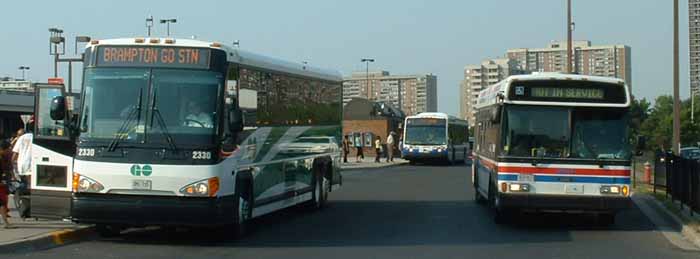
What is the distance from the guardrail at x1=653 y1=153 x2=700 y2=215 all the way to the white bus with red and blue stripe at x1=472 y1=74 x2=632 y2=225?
2714 mm

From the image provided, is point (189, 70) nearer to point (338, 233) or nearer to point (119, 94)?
point (119, 94)

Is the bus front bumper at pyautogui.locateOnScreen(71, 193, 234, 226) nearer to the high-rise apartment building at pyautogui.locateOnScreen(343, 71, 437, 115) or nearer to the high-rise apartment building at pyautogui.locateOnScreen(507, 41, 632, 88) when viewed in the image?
the high-rise apartment building at pyautogui.locateOnScreen(507, 41, 632, 88)

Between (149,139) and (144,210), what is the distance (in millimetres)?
Result: 979

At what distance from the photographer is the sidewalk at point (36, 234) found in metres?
11.7

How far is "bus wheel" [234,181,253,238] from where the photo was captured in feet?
42.4

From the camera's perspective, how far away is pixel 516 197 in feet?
49.2

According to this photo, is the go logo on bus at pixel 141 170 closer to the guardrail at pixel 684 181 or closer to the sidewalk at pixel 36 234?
the sidewalk at pixel 36 234

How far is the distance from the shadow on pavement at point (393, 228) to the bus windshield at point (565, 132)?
143 cm

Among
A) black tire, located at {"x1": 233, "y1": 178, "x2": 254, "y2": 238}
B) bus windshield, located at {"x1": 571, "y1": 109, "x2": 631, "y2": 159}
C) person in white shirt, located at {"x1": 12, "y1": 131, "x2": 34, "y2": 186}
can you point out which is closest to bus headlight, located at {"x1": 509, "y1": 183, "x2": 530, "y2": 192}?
bus windshield, located at {"x1": 571, "y1": 109, "x2": 631, "y2": 159}

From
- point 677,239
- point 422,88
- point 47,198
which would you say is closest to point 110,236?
point 47,198

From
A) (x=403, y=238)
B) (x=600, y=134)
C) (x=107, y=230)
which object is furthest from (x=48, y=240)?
(x=600, y=134)

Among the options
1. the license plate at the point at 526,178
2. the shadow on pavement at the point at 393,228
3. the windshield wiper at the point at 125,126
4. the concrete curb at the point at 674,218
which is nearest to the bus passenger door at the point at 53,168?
the windshield wiper at the point at 125,126

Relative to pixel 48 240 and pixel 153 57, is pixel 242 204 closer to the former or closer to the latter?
pixel 153 57

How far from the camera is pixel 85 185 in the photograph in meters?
12.0
